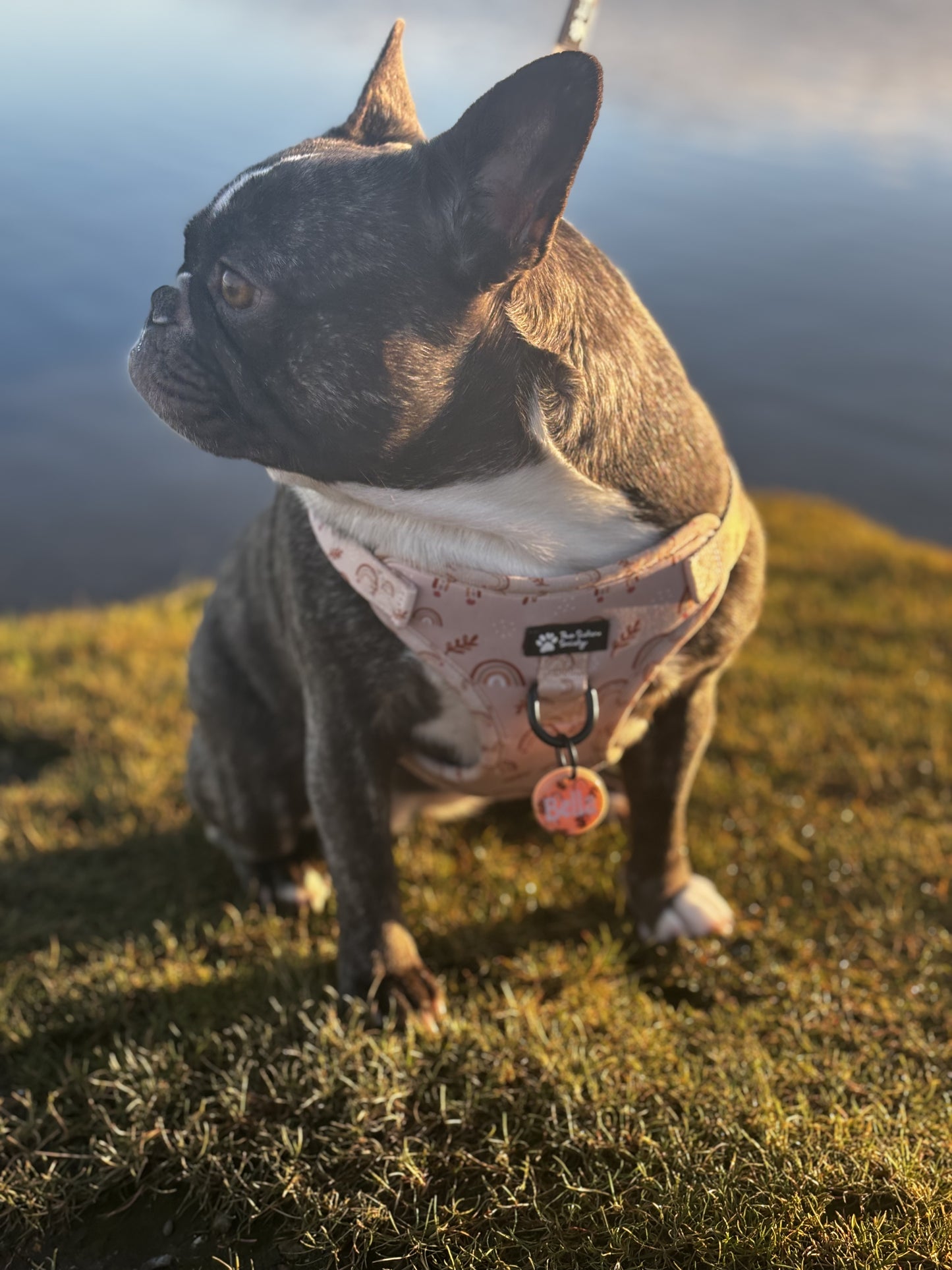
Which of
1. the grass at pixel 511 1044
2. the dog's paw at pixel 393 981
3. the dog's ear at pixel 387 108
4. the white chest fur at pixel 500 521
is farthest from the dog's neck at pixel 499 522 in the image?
the grass at pixel 511 1044

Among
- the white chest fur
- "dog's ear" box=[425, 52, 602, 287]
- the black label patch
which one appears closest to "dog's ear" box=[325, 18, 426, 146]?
"dog's ear" box=[425, 52, 602, 287]

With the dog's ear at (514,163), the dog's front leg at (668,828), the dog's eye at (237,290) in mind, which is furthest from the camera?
the dog's front leg at (668,828)

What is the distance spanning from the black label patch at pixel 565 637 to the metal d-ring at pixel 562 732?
3.9 inches

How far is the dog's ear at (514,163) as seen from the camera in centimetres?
199

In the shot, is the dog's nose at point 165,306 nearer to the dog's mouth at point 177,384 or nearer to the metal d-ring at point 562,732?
the dog's mouth at point 177,384

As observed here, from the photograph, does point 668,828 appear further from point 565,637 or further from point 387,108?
point 387,108

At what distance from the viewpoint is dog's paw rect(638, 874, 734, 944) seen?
3146 millimetres

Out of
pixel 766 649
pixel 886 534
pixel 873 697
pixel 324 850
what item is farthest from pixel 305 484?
pixel 886 534

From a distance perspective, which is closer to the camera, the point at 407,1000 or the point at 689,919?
the point at 407,1000

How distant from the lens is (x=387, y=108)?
2.72 m

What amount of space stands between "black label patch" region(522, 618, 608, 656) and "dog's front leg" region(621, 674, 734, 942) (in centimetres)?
52

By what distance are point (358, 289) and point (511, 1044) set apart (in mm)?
1696

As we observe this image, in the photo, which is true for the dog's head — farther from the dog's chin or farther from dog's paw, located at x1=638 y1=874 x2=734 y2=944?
dog's paw, located at x1=638 y1=874 x2=734 y2=944

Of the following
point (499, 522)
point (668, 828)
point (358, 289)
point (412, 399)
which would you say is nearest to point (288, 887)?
point (668, 828)
